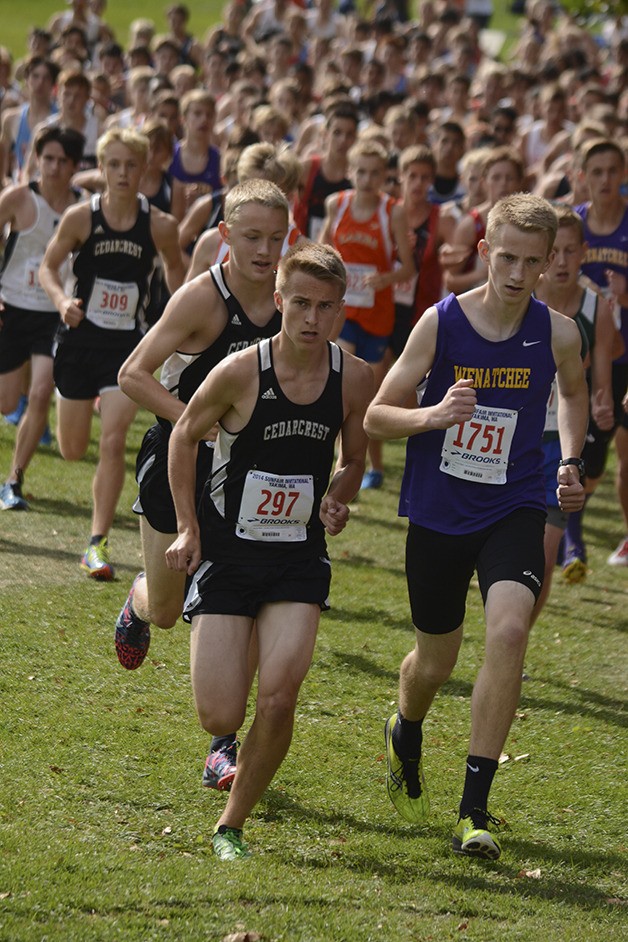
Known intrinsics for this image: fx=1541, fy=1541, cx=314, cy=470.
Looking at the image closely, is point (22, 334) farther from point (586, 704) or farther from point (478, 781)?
point (478, 781)

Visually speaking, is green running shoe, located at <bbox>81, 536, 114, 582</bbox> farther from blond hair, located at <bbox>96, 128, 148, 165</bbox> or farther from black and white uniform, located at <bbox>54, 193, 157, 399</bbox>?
blond hair, located at <bbox>96, 128, 148, 165</bbox>

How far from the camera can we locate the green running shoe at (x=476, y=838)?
4957 mm

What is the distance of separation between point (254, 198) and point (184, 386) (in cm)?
79

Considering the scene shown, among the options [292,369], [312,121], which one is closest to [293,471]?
[292,369]

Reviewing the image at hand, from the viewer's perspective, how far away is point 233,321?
569cm

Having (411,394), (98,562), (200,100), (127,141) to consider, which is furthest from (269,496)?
(200,100)

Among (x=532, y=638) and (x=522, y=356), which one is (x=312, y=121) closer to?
(x=532, y=638)

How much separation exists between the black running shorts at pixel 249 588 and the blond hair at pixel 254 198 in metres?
1.37

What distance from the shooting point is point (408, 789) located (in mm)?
5598

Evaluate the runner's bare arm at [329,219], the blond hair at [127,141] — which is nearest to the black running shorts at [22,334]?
the blond hair at [127,141]

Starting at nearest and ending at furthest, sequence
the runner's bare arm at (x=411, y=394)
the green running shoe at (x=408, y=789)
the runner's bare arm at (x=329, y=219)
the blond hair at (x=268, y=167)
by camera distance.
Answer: the runner's bare arm at (x=411, y=394), the green running shoe at (x=408, y=789), the blond hair at (x=268, y=167), the runner's bare arm at (x=329, y=219)

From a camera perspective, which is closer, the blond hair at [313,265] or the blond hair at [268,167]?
the blond hair at [313,265]

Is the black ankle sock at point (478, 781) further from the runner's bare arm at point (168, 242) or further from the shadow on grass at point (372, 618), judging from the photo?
the runner's bare arm at point (168, 242)

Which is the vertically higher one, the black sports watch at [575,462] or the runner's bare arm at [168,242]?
the runner's bare arm at [168,242]
